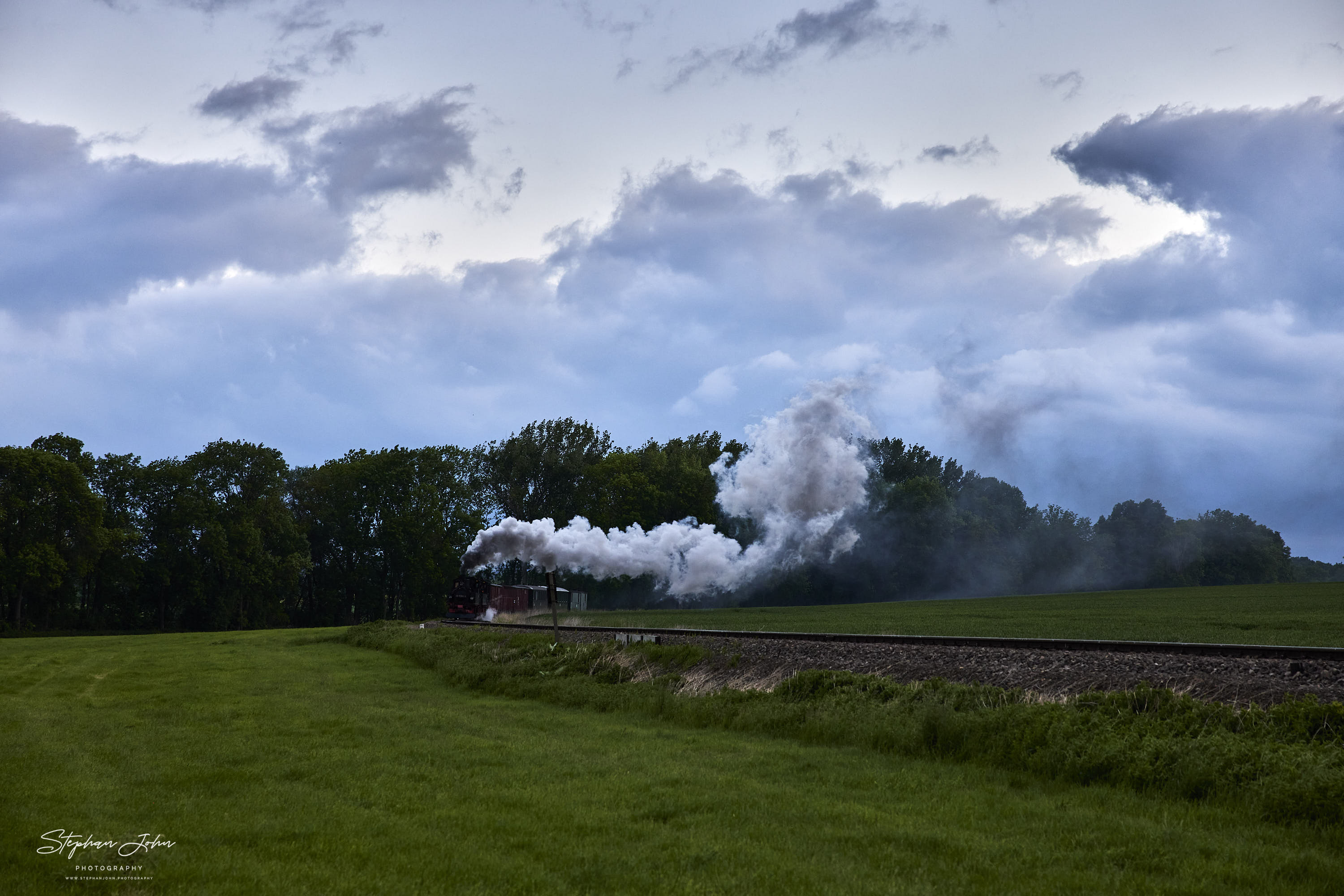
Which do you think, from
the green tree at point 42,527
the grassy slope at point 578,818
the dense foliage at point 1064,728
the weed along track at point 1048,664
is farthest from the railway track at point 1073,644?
the green tree at point 42,527

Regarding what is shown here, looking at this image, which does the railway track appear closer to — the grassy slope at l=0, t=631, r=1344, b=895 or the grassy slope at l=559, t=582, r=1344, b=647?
the grassy slope at l=559, t=582, r=1344, b=647

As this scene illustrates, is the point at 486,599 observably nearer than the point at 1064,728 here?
No

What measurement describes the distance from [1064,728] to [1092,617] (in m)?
36.0

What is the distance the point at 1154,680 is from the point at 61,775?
16.8 metres

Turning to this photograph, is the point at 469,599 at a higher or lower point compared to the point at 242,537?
lower

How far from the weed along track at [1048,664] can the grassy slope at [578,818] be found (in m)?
4.51

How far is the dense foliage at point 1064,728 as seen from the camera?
1043 cm

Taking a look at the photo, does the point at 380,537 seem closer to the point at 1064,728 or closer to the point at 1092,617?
the point at 1092,617

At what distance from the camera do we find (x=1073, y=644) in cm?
2180

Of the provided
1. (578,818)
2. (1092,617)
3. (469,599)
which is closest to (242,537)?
(469,599)

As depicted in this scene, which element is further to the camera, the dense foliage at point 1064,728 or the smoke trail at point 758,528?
the smoke trail at point 758,528

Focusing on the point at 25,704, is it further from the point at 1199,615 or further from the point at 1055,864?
the point at 1199,615

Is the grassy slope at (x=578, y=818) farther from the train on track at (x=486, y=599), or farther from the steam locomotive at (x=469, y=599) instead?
→ the train on track at (x=486, y=599)

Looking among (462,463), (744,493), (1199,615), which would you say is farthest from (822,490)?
(462,463)
